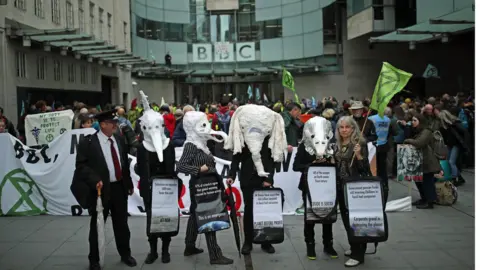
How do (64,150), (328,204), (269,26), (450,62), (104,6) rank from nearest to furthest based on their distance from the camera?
(328,204)
(64,150)
(104,6)
(450,62)
(269,26)

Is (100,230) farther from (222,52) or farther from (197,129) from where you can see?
(222,52)

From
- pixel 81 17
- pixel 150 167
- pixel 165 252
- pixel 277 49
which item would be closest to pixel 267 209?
pixel 165 252

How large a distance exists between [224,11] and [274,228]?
40061 mm

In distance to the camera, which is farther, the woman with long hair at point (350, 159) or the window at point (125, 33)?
the window at point (125, 33)

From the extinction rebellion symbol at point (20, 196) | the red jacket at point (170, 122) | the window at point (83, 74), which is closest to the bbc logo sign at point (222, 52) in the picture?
the window at point (83, 74)

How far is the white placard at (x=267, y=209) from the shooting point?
6.86 m

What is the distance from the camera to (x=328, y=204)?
6.76m

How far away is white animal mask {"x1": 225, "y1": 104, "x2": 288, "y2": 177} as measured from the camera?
686 centimetres

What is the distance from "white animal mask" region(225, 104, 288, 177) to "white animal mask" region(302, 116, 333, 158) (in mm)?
289

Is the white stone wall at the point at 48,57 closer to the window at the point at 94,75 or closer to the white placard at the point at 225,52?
the window at the point at 94,75

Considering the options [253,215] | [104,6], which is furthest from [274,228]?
[104,6]

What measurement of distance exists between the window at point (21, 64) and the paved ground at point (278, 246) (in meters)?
10.3

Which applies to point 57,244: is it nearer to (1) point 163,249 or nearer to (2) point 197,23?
(1) point 163,249

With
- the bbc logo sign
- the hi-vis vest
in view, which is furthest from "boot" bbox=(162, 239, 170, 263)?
the bbc logo sign
